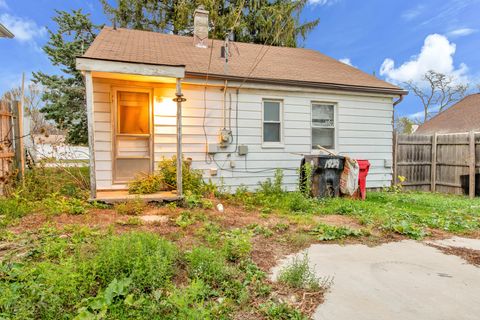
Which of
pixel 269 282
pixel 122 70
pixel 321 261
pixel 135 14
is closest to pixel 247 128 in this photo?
pixel 122 70

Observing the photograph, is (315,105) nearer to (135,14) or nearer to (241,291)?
(241,291)

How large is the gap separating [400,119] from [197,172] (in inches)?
1189

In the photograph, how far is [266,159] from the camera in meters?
7.50

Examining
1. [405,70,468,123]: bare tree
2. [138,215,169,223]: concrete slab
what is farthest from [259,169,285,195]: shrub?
[405,70,468,123]: bare tree

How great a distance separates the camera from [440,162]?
9.37m

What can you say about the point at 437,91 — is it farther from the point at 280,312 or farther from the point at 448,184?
the point at 280,312

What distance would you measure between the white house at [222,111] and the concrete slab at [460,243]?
13.4ft

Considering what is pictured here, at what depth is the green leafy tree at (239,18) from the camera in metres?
15.1

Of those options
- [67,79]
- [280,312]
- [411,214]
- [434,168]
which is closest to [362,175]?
[411,214]

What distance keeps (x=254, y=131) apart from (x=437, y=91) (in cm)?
2669

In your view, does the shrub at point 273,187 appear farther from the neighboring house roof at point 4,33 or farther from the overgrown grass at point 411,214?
the neighboring house roof at point 4,33

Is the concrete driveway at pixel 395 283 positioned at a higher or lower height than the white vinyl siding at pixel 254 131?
lower

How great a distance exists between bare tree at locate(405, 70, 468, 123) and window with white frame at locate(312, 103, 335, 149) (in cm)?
2389

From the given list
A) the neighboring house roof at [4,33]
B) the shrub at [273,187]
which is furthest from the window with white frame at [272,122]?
the neighboring house roof at [4,33]
